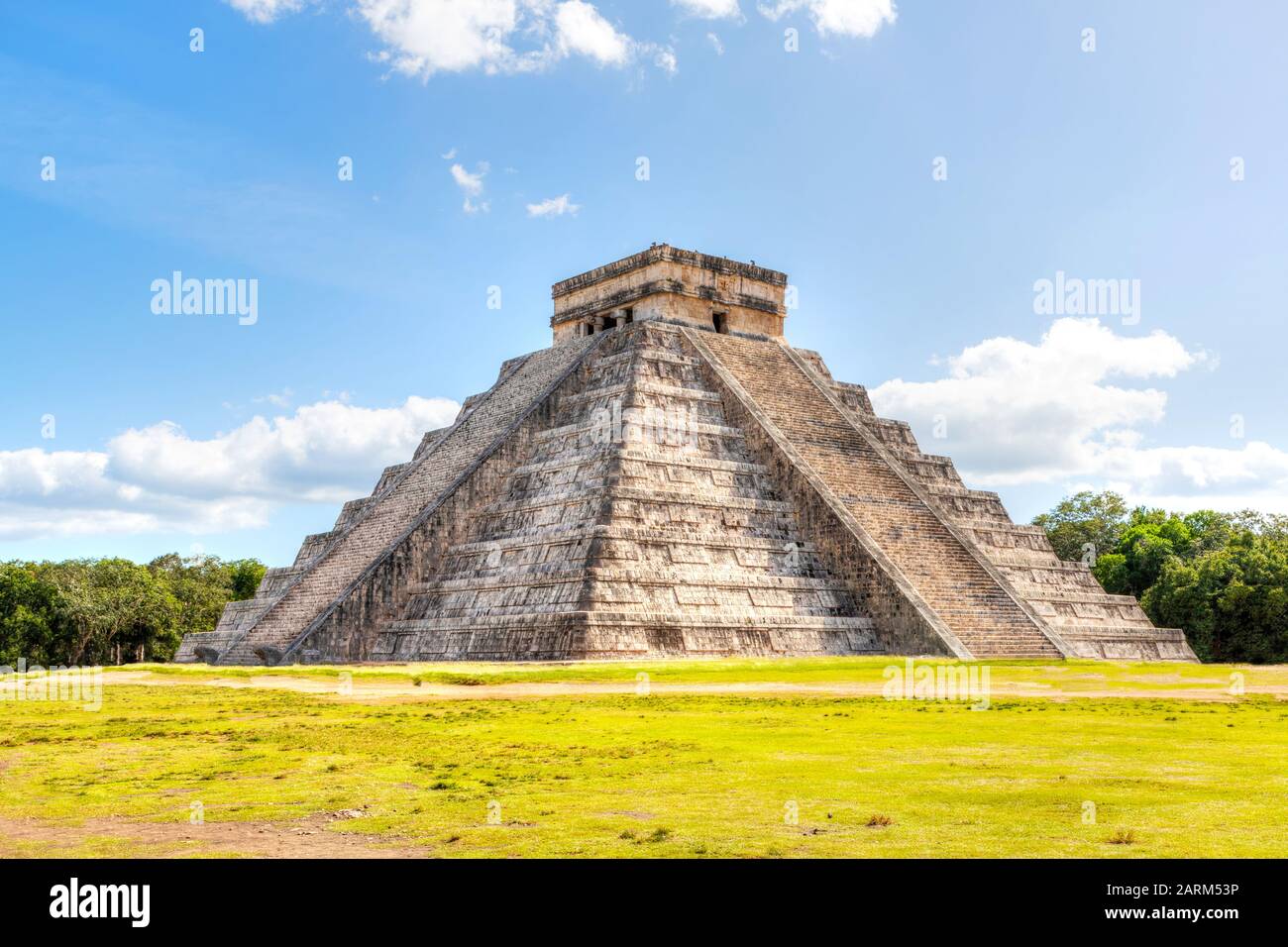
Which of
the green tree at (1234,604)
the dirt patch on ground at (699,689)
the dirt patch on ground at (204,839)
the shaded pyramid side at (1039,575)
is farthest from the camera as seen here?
the green tree at (1234,604)

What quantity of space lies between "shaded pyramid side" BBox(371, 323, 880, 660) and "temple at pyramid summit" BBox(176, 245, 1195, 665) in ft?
0.19

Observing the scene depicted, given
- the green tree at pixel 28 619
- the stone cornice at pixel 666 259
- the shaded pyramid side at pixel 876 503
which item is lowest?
A: the green tree at pixel 28 619

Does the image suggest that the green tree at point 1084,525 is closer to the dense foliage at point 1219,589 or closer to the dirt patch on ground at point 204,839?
the dense foliage at point 1219,589

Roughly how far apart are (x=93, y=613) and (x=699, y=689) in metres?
40.3

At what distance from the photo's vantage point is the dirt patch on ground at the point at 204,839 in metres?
8.21

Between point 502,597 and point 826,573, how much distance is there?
7.93 meters

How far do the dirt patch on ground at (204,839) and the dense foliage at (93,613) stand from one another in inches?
1857

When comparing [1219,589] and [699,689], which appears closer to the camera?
[699,689]

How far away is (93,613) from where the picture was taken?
53.6 metres

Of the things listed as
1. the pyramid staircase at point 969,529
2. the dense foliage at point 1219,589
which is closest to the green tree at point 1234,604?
the dense foliage at point 1219,589

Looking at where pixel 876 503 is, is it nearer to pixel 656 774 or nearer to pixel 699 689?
pixel 699 689
